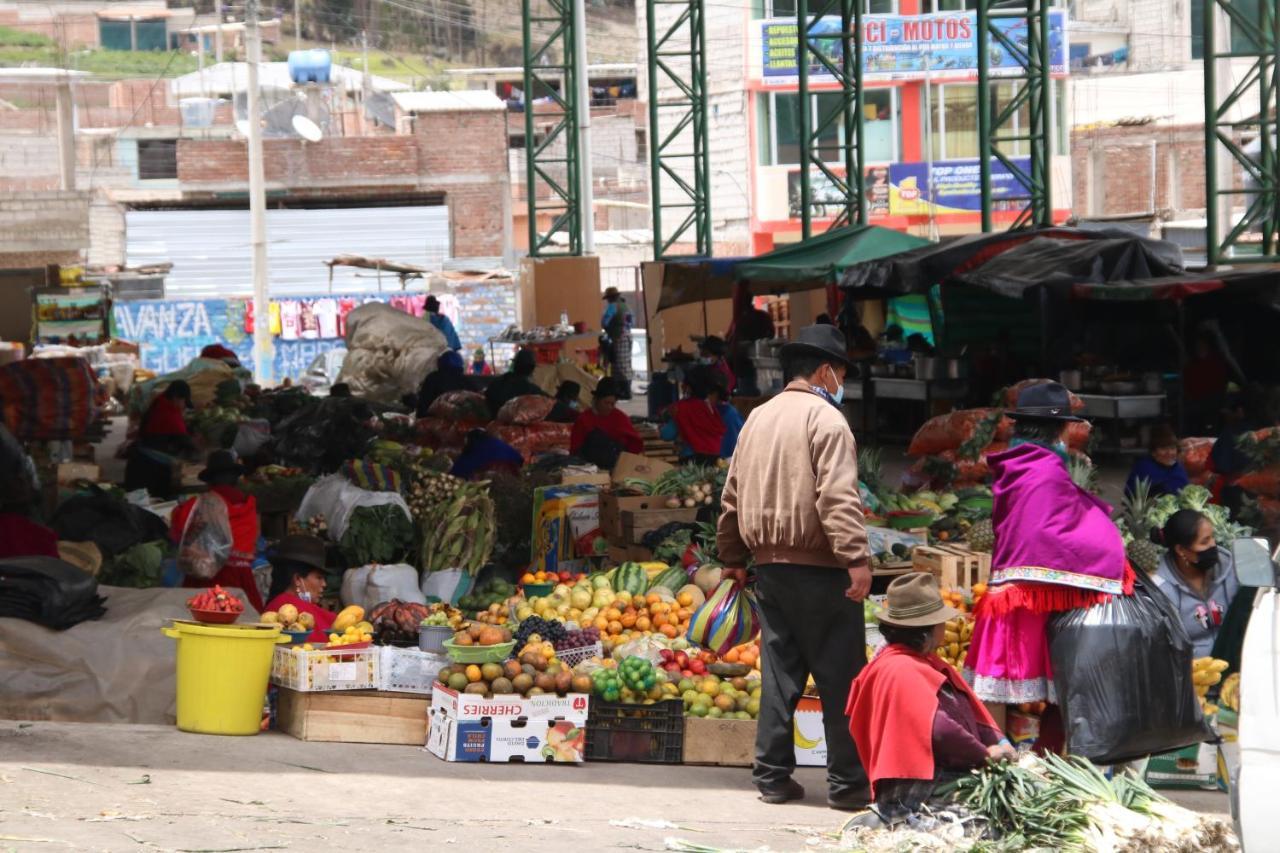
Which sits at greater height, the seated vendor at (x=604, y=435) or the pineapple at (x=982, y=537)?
the seated vendor at (x=604, y=435)

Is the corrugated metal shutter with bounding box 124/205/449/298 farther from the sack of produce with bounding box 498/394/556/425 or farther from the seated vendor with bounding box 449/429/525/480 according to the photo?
the seated vendor with bounding box 449/429/525/480

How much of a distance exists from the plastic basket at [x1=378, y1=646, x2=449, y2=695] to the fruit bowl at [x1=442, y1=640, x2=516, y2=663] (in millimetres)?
198

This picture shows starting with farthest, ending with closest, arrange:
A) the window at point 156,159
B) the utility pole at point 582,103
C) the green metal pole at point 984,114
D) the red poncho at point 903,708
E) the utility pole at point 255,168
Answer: the window at point 156,159 < the utility pole at point 255,168 < the utility pole at point 582,103 < the green metal pole at point 984,114 < the red poncho at point 903,708

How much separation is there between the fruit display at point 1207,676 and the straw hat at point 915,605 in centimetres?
192

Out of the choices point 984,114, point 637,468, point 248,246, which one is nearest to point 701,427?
point 637,468

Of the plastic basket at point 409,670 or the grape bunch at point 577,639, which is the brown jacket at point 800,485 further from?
the plastic basket at point 409,670

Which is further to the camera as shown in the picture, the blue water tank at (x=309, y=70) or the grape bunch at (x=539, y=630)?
the blue water tank at (x=309, y=70)

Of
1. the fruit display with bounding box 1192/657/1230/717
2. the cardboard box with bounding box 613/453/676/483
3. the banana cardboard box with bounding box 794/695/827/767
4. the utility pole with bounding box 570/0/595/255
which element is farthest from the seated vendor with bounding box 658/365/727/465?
the utility pole with bounding box 570/0/595/255

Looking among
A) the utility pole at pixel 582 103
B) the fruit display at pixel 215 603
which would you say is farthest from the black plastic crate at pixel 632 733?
the utility pole at pixel 582 103

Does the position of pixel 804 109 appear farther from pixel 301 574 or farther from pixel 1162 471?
pixel 301 574

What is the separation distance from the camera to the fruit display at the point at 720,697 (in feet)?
24.2

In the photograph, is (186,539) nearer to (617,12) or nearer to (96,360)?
(96,360)

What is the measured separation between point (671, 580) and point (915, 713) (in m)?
3.81

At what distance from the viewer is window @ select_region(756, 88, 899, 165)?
1853 inches
